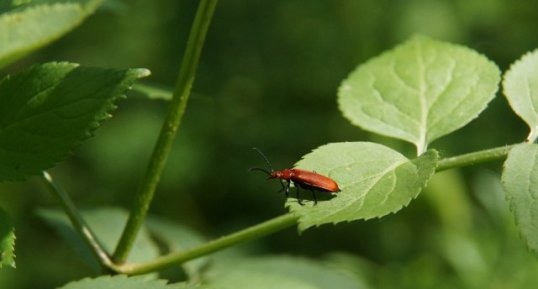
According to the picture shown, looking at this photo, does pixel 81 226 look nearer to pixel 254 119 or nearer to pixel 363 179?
pixel 363 179

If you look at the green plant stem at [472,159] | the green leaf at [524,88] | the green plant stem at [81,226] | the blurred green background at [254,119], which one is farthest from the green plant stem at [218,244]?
the blurred green background at [254,119]

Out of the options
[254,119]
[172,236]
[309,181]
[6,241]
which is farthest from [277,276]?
[254,119]

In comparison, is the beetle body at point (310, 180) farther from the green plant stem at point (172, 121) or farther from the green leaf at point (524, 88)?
the green leaf at point (524, 88)

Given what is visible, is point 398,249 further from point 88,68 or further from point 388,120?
point 88,68

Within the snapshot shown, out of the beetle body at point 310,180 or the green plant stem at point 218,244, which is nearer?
the beetle body at point 310,180

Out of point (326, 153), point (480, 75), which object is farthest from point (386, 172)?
point (480, 75)

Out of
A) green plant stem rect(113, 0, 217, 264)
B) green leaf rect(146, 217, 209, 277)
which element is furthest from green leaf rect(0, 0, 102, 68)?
green leaf rect(146, 217, 209, 277)

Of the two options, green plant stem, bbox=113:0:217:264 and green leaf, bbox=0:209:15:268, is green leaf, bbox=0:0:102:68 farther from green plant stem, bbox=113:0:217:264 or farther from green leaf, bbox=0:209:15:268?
green plant stem, bbox=113:0:217:264
